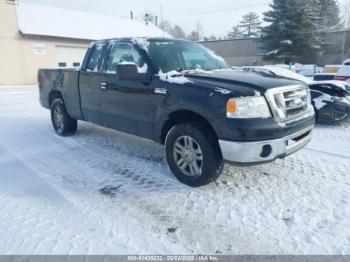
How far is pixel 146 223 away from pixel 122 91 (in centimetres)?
233

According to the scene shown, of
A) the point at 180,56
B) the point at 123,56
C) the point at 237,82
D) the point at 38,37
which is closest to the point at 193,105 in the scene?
the point at 237,82

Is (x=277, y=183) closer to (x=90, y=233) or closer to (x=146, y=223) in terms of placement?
(x=146, y=223)

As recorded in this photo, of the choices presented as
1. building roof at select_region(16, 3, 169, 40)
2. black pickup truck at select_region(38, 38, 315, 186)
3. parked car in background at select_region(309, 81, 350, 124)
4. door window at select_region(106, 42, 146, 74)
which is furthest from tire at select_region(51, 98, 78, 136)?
building roof at select_region(16, 3, 169, 40)

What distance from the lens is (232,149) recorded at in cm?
345

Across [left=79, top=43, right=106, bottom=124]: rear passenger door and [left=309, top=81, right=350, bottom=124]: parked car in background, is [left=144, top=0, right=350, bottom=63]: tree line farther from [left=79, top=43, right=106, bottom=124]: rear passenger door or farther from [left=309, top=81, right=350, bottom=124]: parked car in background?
[left=79, top=43, right=106, bottom=124]: rear passenger door

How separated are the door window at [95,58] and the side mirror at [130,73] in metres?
1.37

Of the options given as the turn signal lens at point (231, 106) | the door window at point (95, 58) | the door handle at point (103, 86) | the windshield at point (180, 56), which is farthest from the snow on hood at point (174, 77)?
the door window at point (95, 58)

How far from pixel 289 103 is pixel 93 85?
11.1 feet

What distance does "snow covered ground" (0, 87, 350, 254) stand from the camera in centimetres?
283

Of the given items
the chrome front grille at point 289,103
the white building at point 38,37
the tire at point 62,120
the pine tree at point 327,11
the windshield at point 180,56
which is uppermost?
the pine tree at point 327,11

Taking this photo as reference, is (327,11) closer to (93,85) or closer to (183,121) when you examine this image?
(93,85)

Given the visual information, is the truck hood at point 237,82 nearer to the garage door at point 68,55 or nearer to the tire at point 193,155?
the tire at point 193,155

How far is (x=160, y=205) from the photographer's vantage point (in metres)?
3.56

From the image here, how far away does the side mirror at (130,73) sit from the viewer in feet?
13.6
